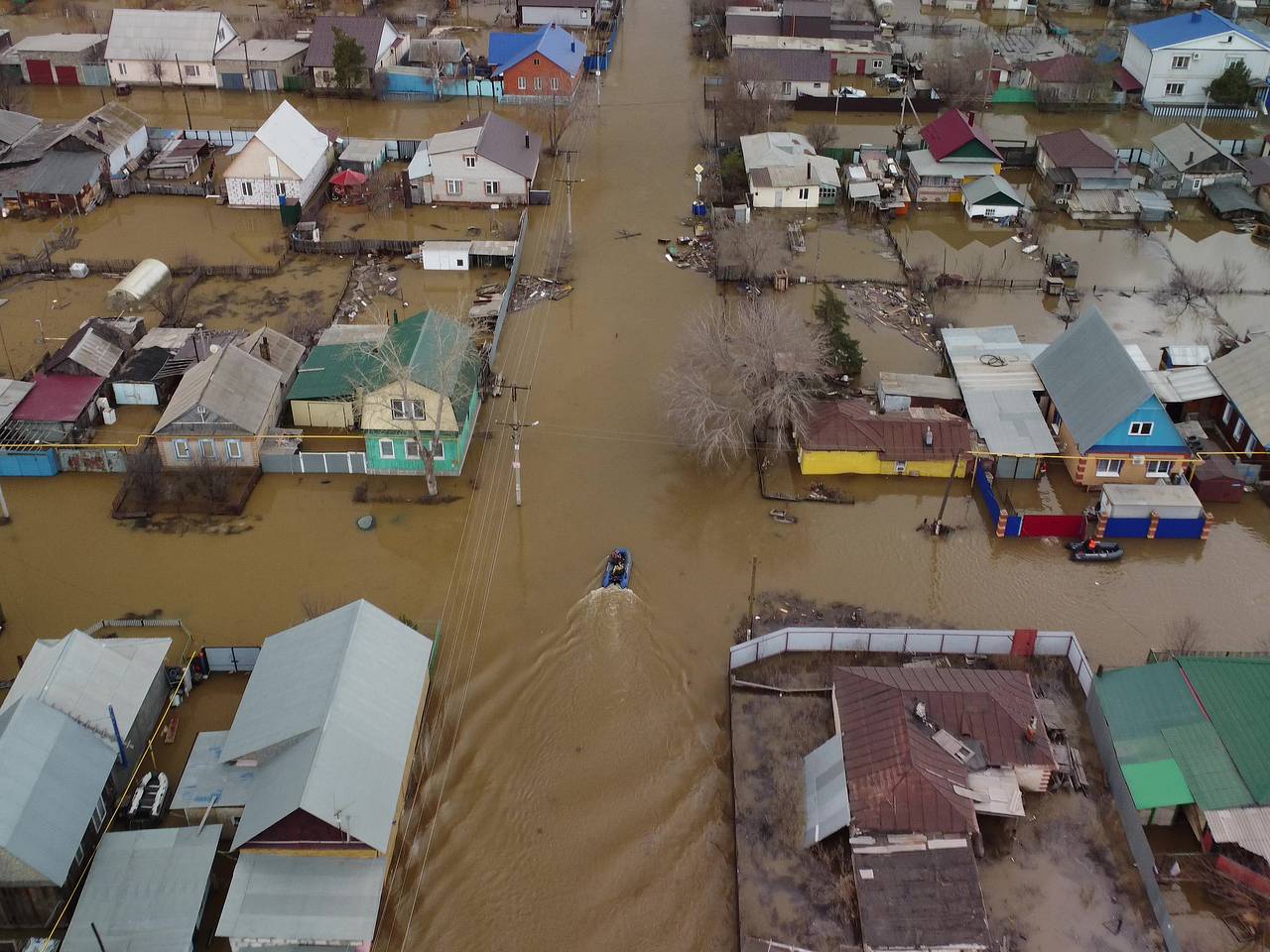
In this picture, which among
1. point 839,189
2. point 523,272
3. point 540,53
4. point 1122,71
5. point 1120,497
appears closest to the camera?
point 1120,497

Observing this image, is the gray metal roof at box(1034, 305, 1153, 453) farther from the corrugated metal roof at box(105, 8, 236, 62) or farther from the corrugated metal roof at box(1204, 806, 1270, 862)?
the corrugated metal roof at box(105, 8, 236, 62)

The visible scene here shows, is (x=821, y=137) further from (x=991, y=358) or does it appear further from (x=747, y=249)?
(x=991, y=358)

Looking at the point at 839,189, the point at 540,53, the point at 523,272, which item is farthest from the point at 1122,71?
the point at 523,272

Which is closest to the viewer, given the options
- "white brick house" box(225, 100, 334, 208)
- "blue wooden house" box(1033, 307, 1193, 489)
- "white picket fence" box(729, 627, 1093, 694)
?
"white picket fence" box(729, 627, 1093, 694)

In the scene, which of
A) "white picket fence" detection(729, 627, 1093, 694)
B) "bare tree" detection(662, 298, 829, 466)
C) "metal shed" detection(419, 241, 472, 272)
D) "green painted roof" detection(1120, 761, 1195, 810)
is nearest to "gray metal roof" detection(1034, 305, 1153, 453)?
"bare tree" detection(662, 298, 829, 466)

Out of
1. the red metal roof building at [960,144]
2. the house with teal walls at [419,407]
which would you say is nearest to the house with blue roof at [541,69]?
the red metal roof building at [960,144]

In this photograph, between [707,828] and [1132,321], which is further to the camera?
[1132,321]

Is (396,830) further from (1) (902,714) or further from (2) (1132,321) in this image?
(2) (1132,321)
